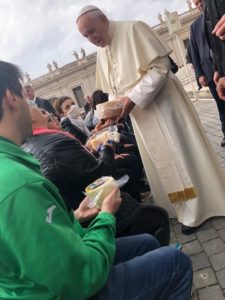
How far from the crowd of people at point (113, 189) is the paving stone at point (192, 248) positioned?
199mm

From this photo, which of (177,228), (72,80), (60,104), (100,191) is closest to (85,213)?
(100,191)

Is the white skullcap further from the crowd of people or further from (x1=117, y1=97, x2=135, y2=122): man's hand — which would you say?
(x1=117, y1=97, x2=135, y2=122): man's hand

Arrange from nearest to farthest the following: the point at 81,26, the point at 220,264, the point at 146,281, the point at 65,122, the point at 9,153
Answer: the point at 9,153
the point at 146,281
the point at 220,264
the point at 81,26
the point at 65,122

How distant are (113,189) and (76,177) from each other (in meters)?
0.69

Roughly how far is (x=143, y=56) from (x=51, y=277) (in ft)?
7.74

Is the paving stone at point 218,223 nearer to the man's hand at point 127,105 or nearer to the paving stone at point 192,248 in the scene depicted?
the paving stone at point 192,248

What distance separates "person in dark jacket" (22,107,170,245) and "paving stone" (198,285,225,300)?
16.0 inches

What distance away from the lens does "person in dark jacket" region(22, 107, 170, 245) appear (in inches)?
90.0

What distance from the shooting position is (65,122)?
211 inches

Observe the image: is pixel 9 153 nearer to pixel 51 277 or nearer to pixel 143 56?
pixel 51 277

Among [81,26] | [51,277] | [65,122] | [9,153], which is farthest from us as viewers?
[65,122]

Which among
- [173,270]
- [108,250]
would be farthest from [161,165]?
[108,250]

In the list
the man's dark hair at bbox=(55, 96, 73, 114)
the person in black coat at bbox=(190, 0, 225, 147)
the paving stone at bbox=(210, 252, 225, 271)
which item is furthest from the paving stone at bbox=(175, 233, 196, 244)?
the man's dark hair at bbox=(55, 96, 73, 114)

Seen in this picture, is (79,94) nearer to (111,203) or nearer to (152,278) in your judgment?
(111,203)
